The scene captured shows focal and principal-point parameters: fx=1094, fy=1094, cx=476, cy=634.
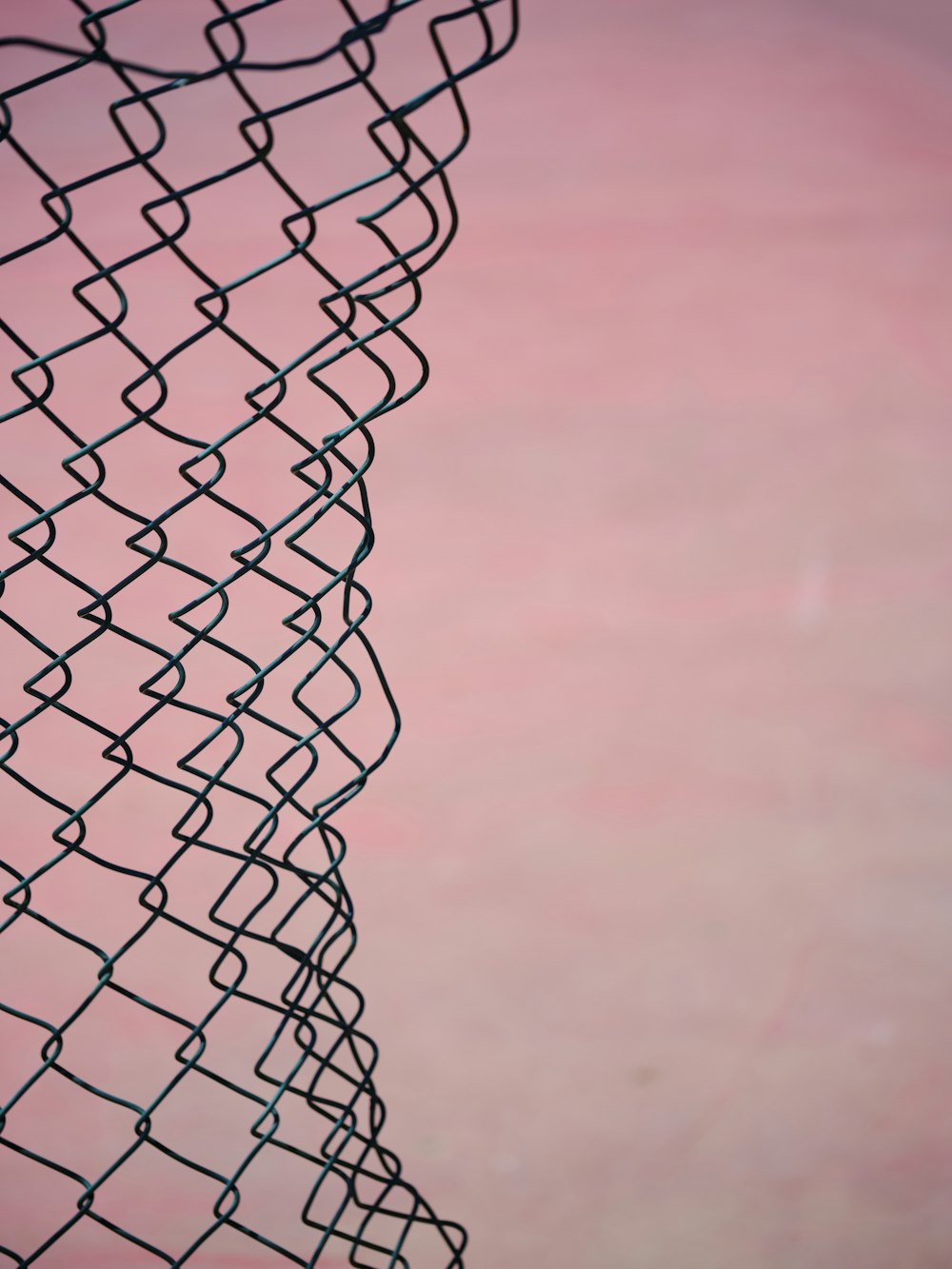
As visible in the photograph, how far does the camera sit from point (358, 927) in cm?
139

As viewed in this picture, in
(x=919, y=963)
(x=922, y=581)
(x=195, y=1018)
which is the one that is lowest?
(x=919, y=963)

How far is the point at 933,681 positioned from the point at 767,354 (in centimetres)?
45

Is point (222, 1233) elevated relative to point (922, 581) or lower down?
lower down

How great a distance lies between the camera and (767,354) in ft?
4.25

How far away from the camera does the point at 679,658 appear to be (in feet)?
4.42

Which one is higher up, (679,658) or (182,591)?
(182,591)

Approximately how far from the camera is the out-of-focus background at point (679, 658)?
4.08ft

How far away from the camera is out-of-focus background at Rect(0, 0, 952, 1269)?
1243 millimetres

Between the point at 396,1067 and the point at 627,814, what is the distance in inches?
17.6

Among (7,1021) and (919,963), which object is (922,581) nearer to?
(919,963)

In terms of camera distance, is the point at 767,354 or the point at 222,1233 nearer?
the point at 767,354

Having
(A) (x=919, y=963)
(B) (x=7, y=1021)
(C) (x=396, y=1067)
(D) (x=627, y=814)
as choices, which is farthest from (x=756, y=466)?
(B) (x=7, y=1021)

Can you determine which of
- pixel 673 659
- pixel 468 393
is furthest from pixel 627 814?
pixel 468 393

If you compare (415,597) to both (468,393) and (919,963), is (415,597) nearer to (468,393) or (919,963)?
(468,393)
